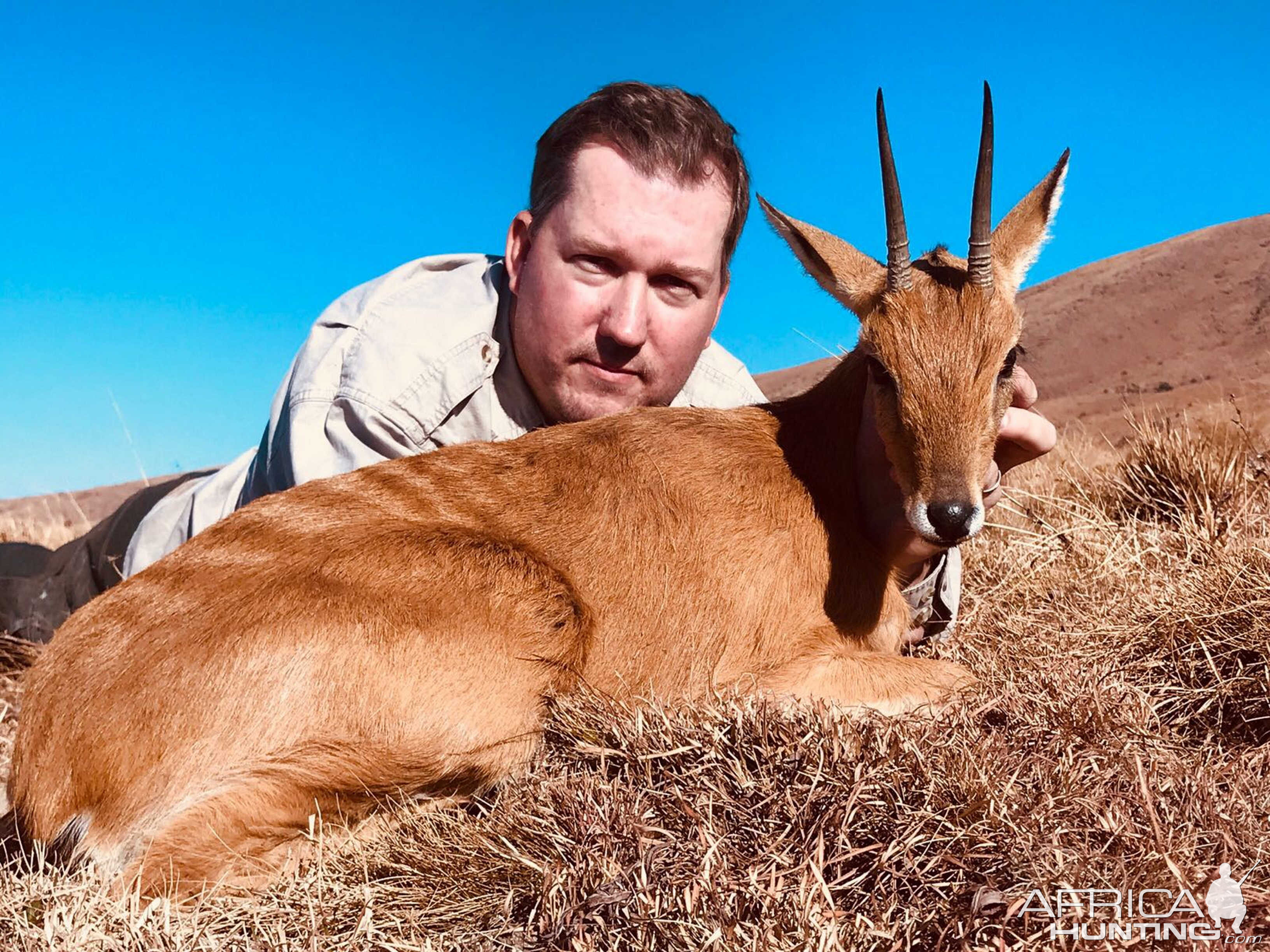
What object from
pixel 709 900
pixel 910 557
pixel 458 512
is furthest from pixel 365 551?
pixel 910 557

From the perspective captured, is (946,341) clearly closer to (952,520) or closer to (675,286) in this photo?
(952,520)

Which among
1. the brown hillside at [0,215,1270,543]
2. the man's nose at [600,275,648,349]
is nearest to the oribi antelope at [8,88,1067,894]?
the man's nose at [600,275,648,349]

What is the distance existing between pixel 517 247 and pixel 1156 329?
90.3 feet

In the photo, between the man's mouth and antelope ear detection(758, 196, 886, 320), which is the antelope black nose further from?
the man's mouth

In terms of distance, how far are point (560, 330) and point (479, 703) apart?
2.40 metres

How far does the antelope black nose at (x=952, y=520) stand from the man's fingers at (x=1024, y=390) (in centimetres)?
114

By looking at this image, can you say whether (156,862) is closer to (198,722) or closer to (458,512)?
(198,722)

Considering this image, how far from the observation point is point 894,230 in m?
4.29

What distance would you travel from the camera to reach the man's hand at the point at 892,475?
446 centimetres

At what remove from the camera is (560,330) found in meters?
5.32

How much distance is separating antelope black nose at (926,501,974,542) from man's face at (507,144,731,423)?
221 cm

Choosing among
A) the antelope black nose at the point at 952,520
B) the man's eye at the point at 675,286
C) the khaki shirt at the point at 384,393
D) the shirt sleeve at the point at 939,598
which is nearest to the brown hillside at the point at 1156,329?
the shirt sleeve at the point at 939,598

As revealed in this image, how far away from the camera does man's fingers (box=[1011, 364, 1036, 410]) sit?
4.61 metres

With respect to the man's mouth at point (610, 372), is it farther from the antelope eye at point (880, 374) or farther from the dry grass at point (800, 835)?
the dry grass at point (800, 835)
